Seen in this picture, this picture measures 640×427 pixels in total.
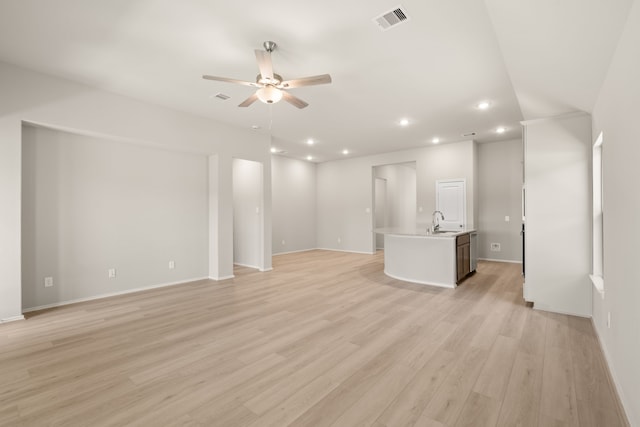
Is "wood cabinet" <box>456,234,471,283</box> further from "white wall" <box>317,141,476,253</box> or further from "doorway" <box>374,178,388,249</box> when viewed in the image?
"doorway" <box>374,178,388,249</box>

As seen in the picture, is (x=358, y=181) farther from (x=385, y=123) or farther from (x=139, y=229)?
(x=139, y=229)

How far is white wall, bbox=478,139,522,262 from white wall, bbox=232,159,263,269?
534 cm

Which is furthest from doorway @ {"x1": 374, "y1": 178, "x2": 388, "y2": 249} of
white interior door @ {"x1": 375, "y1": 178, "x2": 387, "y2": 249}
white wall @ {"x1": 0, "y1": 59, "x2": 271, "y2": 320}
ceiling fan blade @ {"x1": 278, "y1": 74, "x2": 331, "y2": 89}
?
ceiling fan blade @ {"x1": 278, "y1": 74, "x2": 331, "y2": 89}

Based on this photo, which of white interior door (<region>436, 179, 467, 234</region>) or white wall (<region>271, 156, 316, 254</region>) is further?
white wall (<region>271, 156, 316, 254</region>)

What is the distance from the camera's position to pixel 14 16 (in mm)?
2588

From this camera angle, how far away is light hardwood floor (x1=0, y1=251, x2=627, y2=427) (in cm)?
185

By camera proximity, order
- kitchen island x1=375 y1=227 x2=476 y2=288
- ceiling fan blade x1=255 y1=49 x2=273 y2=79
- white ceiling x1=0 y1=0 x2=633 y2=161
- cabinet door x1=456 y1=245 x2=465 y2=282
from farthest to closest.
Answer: cabinet door x1=456 y1=245 x2=465 y2=282, kitchen island x1=375 y1=227 x2=476 y2=288, ceiling fan blade x1=255 y1=49 x2=273 y2=79, white ceiling x1=0 y1=0 x2=633 y2=161

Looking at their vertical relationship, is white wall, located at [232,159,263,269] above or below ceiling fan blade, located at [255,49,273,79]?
below

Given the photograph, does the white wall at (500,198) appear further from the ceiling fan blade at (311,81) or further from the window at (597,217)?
the ceiling fan blade at (311,81)

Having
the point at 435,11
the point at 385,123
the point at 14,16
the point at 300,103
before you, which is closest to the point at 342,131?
the point at 385,123

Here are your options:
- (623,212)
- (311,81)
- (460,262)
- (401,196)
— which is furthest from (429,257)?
(401,196)

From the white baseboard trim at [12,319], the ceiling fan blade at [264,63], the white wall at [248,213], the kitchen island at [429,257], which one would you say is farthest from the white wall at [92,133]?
the kitchen island at [429,257]

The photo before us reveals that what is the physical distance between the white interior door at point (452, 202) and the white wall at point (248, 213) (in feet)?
14.2

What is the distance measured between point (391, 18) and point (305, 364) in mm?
2983
